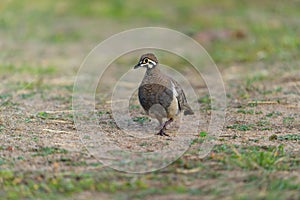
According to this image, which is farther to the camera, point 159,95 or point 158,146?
point 159,95

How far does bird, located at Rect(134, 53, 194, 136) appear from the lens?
628cm

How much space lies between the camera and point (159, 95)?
628 centimetres

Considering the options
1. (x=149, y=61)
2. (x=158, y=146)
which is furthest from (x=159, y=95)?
(x=158, y=146)

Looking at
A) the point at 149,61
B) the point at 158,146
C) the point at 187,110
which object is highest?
the point at 149,61

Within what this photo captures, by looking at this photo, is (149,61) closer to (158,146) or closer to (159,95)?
(159,95)

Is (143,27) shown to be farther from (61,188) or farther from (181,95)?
(61,188)

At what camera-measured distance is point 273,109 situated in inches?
294

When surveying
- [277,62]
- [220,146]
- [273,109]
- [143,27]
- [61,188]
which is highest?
[143,27]

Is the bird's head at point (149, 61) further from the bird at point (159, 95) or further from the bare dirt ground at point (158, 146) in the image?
the bare dirt ground at point (158, 146)

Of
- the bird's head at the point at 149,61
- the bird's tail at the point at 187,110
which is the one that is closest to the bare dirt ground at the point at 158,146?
the bird's tail at the point at 187,110

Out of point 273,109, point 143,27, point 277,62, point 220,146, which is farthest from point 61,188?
point 143,27

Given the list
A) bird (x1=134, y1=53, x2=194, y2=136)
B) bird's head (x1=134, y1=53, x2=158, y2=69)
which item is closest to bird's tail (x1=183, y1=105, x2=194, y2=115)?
bird (x1=134, y1=53, x2=194, y2=136)

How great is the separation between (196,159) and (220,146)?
47 centimetres

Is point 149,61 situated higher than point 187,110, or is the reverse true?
point 149,61
